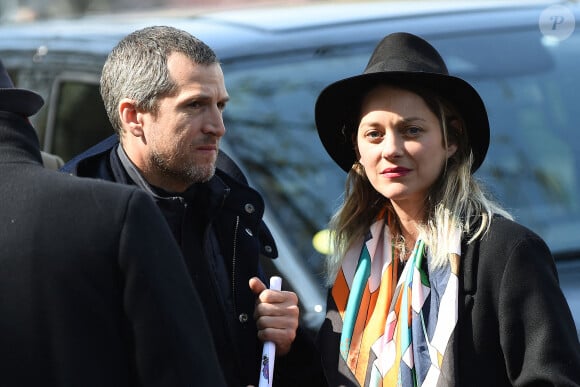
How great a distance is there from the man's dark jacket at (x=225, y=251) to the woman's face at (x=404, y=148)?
33cm

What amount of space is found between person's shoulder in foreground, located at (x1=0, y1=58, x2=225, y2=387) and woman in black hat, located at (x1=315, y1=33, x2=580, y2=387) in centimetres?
87

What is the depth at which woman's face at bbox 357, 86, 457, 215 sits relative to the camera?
3.47 m

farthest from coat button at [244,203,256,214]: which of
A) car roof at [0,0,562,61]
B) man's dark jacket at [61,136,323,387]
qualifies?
car roof at [0,0,562,61]

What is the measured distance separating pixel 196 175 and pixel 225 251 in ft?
0.86

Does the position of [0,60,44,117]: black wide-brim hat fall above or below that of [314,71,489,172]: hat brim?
below

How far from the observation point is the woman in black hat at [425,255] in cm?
324

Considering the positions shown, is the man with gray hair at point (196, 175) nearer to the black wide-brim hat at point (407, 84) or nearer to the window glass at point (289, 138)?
the black wide-brim hat at point (407, 84)

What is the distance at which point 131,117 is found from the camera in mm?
3311

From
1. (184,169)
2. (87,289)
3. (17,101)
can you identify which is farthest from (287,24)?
(87,289)

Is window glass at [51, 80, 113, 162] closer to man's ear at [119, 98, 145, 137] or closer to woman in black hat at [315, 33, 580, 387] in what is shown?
woman in black hat at [315, 33, 580, 387]

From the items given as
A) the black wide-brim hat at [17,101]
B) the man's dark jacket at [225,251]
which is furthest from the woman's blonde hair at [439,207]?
the black wide-brim hat at [17,101]

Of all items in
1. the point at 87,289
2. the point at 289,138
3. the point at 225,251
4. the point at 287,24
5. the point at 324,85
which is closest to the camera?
the point at 87,289

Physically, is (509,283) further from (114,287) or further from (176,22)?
(176,22)

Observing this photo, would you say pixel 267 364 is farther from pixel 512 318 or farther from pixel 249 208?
pixel 512 318
